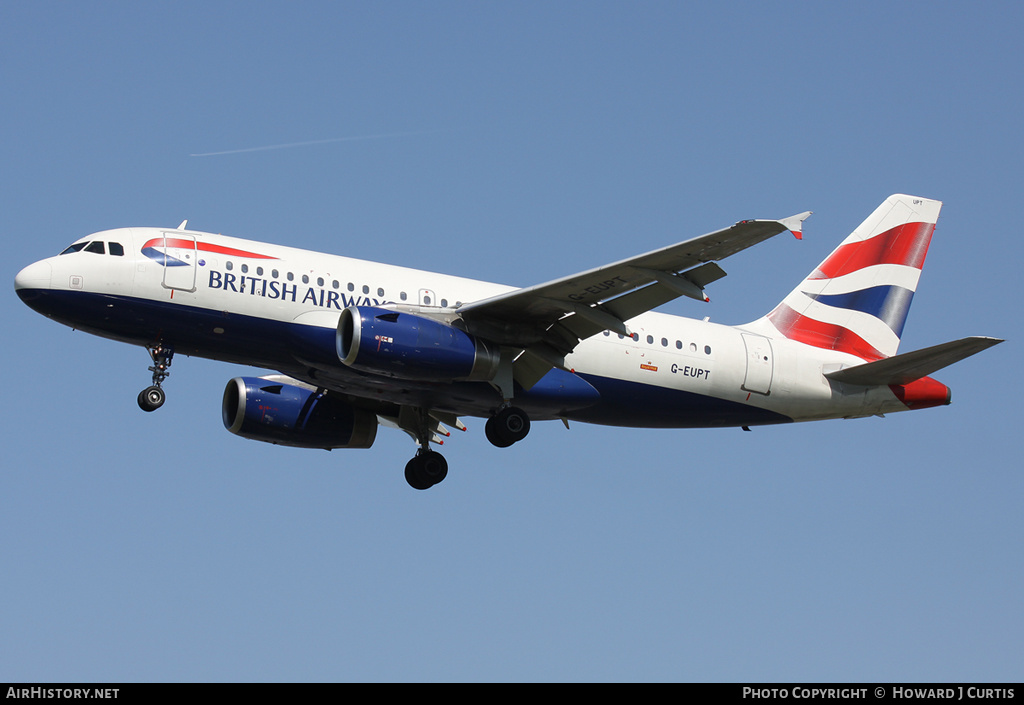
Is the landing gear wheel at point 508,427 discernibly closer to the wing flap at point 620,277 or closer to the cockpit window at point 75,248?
the wing flap at point 620,277

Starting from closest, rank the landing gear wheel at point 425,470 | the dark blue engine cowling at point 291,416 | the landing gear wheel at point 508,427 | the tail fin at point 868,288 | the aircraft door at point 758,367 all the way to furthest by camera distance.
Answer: the landing gear wheel at point 508,427 < the aircraft door at point 758,367 < the dark blue engine cowling at point 291,416 < the landing gear wheel at point 425,470 < the tail fin at point 868,288

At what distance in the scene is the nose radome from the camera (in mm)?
26750

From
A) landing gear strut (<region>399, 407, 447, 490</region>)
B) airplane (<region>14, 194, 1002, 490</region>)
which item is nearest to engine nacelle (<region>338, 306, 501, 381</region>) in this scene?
airplane (<region>14, 194, 1002, 490</region>)

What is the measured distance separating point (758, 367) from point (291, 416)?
11.8 m

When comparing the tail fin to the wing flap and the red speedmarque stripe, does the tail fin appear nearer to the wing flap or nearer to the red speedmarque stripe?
the red speedmarque stripe

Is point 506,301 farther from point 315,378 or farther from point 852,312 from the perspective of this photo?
point 852,312

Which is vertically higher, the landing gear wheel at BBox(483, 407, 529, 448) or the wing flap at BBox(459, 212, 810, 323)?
the wing flap at BBox(459, 212, 810, 323)

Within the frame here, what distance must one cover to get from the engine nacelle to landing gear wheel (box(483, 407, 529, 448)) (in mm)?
1791

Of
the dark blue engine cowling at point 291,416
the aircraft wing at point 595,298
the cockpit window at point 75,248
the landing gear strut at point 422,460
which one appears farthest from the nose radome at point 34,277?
the landing gear strut at point 422,460

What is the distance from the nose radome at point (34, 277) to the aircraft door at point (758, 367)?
646 inches

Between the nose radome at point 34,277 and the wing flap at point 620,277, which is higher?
the wing flap at point 620,277

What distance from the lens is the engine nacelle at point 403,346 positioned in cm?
2620

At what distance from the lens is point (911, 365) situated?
99.3 feet
